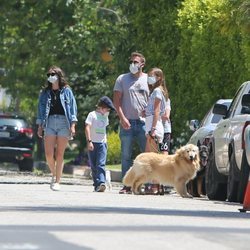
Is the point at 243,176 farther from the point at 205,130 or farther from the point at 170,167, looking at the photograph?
the point at 205,130

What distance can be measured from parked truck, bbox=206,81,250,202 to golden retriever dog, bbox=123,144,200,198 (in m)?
0.40

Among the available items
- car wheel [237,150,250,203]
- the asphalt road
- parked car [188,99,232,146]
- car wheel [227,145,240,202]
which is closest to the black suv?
parked car [188,99,232,146]

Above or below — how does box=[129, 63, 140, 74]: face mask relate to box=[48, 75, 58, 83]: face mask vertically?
above

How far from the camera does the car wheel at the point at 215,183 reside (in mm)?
21734

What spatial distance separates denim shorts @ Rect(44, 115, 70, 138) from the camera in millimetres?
21875

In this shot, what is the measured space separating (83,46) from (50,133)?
20974mm

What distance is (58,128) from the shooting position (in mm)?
21891

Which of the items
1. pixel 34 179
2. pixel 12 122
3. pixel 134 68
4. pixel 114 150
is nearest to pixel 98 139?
pixel 134 68

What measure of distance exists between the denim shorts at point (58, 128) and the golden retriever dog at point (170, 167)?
122 centimetres

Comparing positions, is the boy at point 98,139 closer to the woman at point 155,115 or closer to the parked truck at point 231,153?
the woman at point 155,115

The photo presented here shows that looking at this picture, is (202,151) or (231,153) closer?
(231,153)

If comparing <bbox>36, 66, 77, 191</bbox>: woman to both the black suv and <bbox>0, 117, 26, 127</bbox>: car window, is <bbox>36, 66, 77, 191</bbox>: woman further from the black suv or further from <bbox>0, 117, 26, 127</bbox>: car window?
<bbox>0, 117, 26, 127</bbox>: car window

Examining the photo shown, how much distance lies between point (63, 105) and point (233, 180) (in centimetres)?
347

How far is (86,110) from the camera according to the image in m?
48.0
